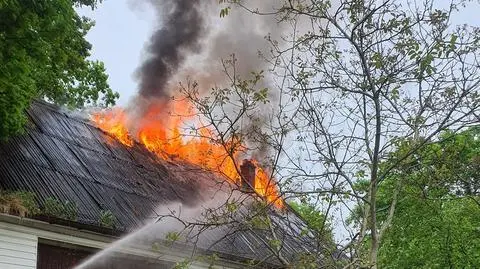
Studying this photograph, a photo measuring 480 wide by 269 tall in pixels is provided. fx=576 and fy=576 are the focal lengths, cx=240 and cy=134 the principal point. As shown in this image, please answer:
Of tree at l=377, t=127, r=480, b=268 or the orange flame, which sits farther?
tree at l=377, t=127, r=480, b=268

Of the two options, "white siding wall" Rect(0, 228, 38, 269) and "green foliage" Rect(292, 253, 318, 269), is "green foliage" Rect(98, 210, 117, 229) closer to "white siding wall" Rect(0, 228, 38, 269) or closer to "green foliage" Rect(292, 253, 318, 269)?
"white siding wall" Rect(0, 228, 38, 269)

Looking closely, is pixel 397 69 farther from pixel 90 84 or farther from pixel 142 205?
pixel 90 84

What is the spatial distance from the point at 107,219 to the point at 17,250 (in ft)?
4.85

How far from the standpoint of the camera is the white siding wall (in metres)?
7.30

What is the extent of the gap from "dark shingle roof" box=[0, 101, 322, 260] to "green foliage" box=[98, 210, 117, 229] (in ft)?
0.24

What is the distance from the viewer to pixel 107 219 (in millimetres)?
8586

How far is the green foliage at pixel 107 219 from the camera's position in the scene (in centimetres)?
844

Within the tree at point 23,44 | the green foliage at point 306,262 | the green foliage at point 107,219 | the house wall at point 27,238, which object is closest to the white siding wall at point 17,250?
the house wall at point 27,238

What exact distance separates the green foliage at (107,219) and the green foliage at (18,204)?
118 centimetres

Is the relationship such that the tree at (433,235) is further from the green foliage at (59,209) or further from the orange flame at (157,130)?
the green foliage at (59,209)

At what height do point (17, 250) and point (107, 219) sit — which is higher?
point (107, 219)

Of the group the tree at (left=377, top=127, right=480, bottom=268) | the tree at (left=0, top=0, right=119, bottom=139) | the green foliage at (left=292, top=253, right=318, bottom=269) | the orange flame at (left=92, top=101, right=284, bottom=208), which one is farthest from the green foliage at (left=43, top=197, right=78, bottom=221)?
the tree at (left=377, top=127, right=480, bottom=268)

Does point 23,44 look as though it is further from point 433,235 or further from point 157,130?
point 433,235

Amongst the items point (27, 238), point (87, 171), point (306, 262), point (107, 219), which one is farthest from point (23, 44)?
point (306, 262)
